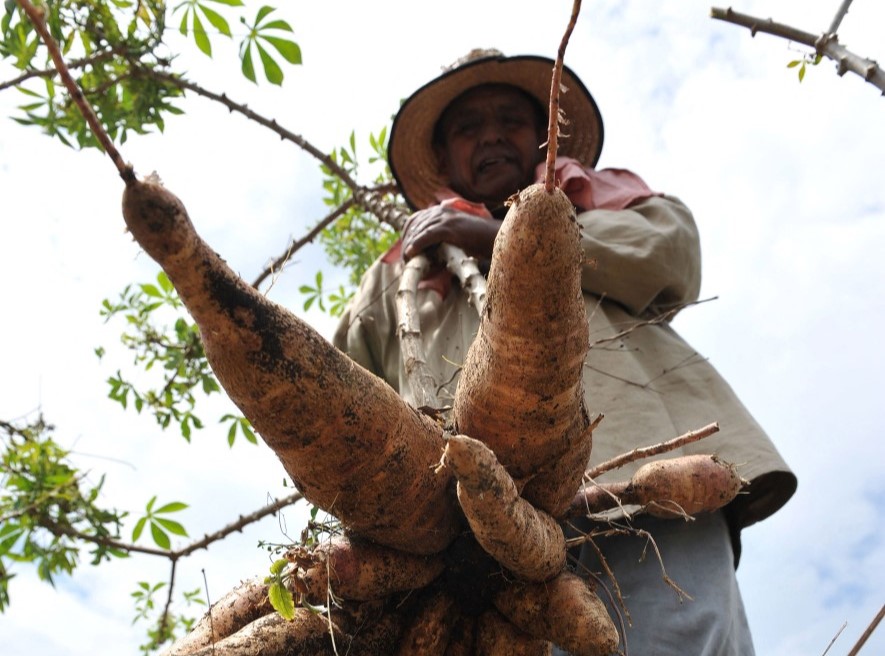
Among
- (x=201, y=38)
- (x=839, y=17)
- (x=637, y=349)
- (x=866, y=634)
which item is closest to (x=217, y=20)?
(x=201, y=38)

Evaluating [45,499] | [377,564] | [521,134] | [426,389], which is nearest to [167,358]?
[45,499]

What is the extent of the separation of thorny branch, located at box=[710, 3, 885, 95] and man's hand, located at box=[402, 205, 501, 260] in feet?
1.98

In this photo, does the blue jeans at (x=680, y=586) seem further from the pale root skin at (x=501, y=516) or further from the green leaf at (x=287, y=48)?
the green leaf at (x=287, y=48)

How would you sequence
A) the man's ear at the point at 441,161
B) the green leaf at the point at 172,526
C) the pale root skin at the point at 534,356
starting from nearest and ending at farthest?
the pale root skin at the point at 534,356 < the green leaf at the point at 172,526 < the man's ear at the point at 441,161

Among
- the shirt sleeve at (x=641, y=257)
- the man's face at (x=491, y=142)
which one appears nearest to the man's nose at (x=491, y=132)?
the man's face at (x=491, y=142)

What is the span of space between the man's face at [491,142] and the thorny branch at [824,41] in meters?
0.67

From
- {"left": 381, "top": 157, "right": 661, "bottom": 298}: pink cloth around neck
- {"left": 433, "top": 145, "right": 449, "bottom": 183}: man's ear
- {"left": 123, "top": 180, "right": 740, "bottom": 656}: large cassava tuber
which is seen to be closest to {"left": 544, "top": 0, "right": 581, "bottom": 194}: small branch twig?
{"left": 123, "top": 180, "right": 740, "bottom": 656}: large cassava tuber

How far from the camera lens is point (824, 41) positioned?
146 centimetres

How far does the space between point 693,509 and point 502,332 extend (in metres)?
0.49

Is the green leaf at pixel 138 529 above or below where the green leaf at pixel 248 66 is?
below

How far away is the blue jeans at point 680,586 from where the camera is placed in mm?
1276

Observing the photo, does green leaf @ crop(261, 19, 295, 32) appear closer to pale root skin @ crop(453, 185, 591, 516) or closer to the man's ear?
the man's ear

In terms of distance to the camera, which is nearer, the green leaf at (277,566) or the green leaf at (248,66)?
the green leaf at (277,566)

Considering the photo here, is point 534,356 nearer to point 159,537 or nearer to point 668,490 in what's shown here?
point 668,490
